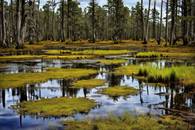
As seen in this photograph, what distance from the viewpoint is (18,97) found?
15305mm

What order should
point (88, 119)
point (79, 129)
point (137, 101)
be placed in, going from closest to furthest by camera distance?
point (79, 129) → point (88, 119) → point (137, 101)

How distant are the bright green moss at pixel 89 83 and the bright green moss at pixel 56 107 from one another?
3.20m

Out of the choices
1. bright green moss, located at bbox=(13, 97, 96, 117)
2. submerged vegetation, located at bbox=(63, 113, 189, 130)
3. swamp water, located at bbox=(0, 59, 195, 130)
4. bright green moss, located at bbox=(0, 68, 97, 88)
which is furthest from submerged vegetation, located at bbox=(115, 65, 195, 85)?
submerged vegetation, located at bbox=(63, 113, 189, 130)

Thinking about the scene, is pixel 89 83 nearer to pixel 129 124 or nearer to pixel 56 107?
pixel 56 107

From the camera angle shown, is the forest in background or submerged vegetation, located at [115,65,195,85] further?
the forest in background

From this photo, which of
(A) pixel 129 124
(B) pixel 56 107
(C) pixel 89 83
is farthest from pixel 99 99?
(A) pixel 129 124

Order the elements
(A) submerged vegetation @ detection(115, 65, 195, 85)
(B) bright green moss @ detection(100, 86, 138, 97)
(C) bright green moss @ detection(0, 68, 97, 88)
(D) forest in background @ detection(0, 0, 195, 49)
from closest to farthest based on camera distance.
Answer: (B) bright green moss @ detection(100, 86, 138, 97)
(A) submerged vegetation @ detection(115, 65, 195, 85)
(C) bright green moss @ detection(0, 68, 97, 88)
(D) forest in background @ detection(0, 0, 195, 49)

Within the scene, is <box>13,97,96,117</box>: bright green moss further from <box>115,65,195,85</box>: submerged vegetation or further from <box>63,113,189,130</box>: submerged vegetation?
<box>115,65,195,85</box>: submerged vegetation

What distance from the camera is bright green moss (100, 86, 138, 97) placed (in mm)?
15766

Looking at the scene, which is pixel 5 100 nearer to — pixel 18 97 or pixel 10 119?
pixel 18 97

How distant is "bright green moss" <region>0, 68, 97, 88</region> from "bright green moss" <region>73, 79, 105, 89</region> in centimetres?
199

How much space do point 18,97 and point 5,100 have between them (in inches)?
25.2

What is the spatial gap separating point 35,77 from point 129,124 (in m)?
11.1

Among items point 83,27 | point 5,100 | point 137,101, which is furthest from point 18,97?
point 83,27
